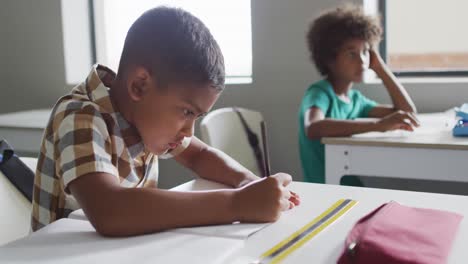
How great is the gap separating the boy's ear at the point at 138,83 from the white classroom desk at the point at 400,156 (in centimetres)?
97

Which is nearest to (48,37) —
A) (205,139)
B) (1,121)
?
(1,121)

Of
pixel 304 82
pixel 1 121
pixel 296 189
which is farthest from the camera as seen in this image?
pixel 1 121

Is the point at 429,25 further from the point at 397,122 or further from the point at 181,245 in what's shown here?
the point at 181,245

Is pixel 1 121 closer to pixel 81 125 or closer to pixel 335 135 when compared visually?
pixel 335 135

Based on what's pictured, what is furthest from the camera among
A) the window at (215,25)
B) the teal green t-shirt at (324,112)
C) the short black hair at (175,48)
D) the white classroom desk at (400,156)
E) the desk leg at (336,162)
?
the window at (215,25)

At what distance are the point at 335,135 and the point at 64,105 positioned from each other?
1.11m

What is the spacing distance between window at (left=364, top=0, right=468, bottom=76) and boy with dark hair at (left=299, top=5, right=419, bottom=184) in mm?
313

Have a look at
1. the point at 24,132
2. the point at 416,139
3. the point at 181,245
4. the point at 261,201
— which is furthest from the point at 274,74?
the point at 181,245

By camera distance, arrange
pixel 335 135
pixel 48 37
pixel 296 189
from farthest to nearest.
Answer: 1. pixel 48 37
2. pixel 335 135
3. pixel 296 189

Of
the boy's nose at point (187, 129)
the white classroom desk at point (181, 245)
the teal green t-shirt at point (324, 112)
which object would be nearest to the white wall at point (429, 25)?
the teal green t-shirt at point (324, 112)

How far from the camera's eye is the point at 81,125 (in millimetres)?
914

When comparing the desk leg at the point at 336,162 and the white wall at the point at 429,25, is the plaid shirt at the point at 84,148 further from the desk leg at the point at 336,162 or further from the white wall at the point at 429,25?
the white wall at the point at 429,25

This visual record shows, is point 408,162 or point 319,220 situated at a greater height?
point 319,220

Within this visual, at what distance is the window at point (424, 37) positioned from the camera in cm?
250
